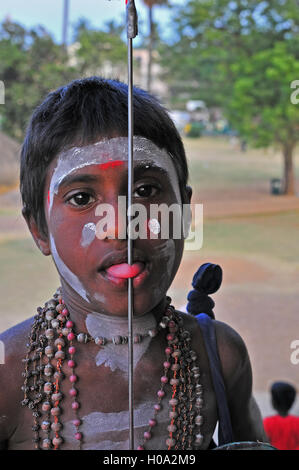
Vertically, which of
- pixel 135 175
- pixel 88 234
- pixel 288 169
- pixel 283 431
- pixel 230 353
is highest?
pixel 288 169

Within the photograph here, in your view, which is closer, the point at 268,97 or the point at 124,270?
the point at 124,270

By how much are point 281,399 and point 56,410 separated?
184cm

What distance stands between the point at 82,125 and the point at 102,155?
8 centimetres

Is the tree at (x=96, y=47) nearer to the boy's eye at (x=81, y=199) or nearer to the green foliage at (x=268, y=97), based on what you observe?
the green foliage at (x=268, y=97)

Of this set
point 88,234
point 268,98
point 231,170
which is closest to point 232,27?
point 268,98

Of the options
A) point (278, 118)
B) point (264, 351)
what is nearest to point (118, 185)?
point (264, 351)

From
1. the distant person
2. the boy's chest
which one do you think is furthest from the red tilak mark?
the distant person

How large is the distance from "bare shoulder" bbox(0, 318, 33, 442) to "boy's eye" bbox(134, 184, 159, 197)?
0.37 meters

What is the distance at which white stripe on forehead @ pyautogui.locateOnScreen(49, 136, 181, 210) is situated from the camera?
0.97 metres

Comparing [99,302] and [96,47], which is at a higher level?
[96,47]

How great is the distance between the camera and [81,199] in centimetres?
97

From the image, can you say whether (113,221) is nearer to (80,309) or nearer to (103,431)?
(80,309)

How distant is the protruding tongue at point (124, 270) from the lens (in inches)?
36.4

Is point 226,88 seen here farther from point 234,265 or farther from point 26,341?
point 26,341
